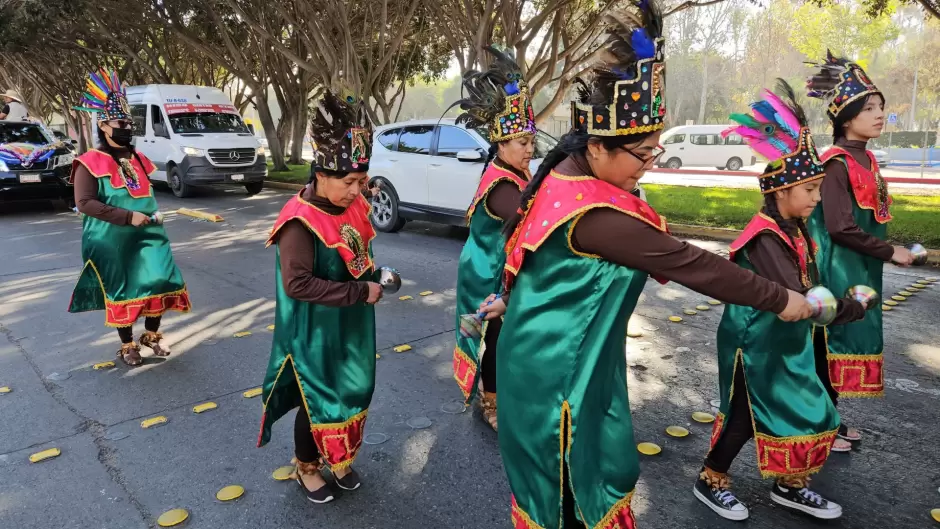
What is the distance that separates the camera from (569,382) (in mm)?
1875

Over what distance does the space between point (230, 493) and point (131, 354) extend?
2.22 m

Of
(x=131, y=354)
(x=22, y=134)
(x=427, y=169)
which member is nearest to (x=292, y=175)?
(x=22, y=134)

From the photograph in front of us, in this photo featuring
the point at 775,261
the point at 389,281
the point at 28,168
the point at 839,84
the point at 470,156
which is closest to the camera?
the point at 775,261

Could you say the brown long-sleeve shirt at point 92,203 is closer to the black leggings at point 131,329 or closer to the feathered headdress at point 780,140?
the black leggings at point 131,329

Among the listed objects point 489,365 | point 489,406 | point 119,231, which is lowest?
point 489,406

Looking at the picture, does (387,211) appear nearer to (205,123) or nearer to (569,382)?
(205,123)

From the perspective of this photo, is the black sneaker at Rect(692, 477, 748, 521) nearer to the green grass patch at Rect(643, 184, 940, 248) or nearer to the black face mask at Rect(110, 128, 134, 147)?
the black face mask at Rect(110, 128, 134, 147)

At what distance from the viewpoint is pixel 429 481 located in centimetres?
334

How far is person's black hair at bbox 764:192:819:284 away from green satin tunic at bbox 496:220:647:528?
109 centimetres

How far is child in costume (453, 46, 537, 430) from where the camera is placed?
142 inches

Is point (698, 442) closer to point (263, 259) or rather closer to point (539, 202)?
point (539, 202)

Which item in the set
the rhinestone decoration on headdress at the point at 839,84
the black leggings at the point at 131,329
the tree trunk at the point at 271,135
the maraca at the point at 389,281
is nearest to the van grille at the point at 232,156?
the tree trunk at the point at 271,135

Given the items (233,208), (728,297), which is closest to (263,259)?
(233,208)

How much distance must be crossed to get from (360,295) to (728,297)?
1.49 m
